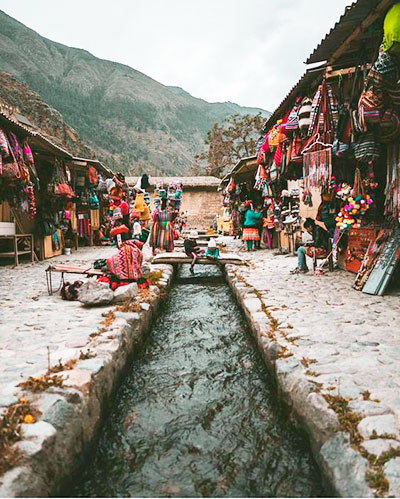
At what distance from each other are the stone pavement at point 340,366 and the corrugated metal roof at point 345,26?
12.7ft

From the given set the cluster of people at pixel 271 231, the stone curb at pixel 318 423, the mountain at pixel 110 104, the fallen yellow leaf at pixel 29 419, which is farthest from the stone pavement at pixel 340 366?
the mountain at pixel 110 104

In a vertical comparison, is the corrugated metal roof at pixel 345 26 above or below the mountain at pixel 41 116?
below

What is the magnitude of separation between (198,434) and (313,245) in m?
6.63

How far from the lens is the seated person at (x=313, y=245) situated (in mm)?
8258

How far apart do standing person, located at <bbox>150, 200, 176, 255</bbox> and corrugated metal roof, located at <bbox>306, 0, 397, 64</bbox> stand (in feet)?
20.4

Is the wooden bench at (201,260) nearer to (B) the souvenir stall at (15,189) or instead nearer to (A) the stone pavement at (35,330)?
(A) the stone pavement at (35,330)

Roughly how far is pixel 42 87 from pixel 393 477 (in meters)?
85.3

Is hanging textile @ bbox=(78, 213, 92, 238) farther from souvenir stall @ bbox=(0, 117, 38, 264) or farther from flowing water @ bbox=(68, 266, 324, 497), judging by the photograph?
flowing water @ bbox=(68, 266, 324, 497)

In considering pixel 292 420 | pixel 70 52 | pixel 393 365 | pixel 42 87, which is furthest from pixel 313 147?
pixel 70 52

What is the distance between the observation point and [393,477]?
5.66ft

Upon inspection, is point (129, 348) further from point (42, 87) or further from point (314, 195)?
point (42, 87)

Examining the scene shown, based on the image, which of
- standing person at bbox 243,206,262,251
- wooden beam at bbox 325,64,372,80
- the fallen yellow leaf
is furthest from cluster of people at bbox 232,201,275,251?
the fallen yellow leaf

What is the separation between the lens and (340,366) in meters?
2.99

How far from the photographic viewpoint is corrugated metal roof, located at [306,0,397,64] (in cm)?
412
